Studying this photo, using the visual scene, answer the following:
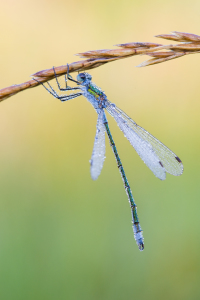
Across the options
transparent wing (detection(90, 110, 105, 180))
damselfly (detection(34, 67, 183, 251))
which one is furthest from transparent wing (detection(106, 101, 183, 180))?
transparent wing (detection(90, 110, 105, 180))

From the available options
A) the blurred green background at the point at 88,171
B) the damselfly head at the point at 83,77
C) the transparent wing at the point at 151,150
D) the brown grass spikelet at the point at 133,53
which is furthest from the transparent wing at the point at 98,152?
the blurred green background at the point at 88,171

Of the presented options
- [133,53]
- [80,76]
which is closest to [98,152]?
[80,76]

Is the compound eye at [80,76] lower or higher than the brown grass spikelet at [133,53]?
higher

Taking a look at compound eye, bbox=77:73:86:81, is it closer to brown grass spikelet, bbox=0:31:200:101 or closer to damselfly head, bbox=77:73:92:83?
damselfly head, bbox=77:73:92:83

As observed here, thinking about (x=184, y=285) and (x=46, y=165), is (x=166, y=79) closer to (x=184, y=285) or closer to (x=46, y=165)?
(x=46, y=165)

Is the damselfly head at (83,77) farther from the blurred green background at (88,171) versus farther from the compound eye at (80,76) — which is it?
the blurred green background at (88,171)

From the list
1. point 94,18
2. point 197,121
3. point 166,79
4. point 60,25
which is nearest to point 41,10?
point 60,25
